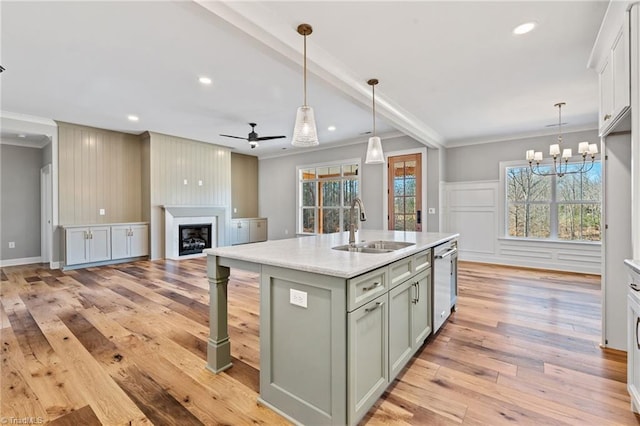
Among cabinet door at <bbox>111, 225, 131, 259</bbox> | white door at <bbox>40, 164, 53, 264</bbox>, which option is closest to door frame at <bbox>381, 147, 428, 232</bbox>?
cabinet door at <bbox>111, 225, 131, 259</bbox>

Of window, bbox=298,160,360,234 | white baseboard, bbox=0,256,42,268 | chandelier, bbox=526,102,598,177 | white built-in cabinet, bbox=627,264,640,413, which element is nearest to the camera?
white built-in cabinet, bbox=627,264,640,413

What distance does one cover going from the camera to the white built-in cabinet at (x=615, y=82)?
6.27 feet

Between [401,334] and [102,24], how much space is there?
351 centimetres

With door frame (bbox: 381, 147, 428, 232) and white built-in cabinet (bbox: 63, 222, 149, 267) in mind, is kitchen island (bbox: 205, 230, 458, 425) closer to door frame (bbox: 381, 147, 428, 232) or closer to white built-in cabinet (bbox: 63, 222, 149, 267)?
door frame (bbox: 381, 147, 428, 232)

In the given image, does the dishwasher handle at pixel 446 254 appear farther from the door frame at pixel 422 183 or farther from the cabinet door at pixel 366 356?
the door frame at pixel 422 183

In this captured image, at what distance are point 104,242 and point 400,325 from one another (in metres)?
6.10

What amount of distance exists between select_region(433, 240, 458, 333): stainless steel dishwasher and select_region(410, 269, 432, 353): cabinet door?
11cm

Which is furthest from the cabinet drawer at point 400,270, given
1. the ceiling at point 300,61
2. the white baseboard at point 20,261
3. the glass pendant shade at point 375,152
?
the white baseboard at point 20,261

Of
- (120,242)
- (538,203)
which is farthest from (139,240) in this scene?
(538,203)

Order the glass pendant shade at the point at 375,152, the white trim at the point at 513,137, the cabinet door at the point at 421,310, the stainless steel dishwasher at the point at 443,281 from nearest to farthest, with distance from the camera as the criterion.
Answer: the cabinet door at the point at 421,310 → the stainless steel dishwasher at the point at 443,281 → the glass pendant shade at the point at 375,152 → the white trim at the point at 513,137

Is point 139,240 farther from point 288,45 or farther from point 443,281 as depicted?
point 443,281

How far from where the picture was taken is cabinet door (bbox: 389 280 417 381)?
189cm

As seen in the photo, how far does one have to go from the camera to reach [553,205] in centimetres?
557

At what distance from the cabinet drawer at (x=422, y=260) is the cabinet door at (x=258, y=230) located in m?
6.64
